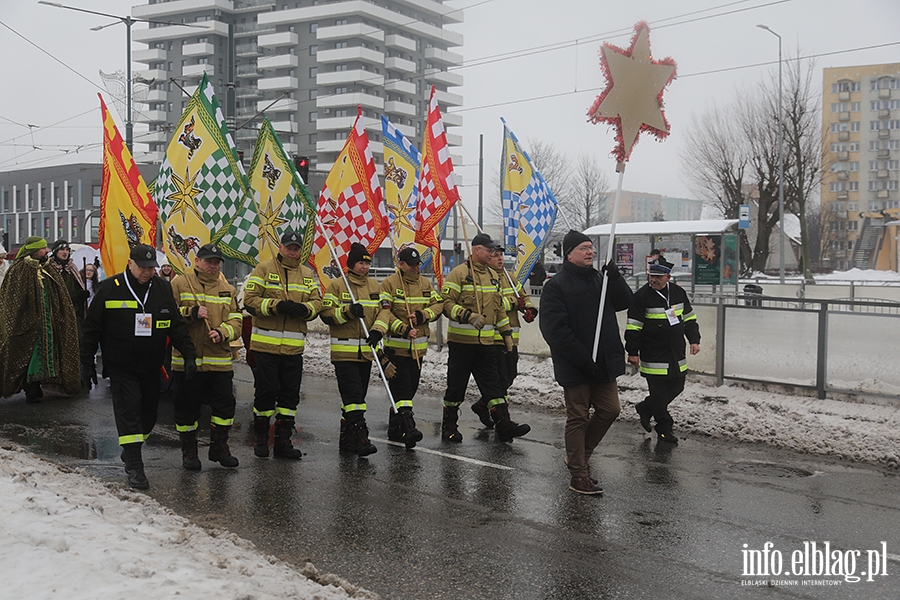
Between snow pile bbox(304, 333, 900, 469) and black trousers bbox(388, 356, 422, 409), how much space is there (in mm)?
2867

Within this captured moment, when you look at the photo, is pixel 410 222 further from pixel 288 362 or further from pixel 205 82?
pixel 288 362

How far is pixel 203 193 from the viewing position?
360 inches

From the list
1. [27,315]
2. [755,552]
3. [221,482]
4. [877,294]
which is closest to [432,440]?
[221,482]

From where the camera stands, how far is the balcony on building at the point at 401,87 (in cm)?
10199

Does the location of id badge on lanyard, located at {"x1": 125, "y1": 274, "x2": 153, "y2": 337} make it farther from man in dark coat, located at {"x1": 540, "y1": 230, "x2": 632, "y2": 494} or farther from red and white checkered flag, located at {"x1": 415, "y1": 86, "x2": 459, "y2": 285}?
red and white checkered flag, located at {"x1": 415, "y1": 86, "x2": 459, "y2": 285}

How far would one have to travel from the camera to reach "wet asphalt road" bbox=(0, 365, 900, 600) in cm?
498

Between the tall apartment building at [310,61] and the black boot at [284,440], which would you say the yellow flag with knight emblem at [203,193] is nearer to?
the black boot at [284,440]

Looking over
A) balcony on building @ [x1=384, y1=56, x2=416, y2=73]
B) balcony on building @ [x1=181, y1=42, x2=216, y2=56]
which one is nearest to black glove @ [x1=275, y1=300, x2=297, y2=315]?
balcony on building @ [x1=384, y1=56, x2=416, y2=73]

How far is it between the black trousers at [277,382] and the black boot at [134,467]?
1359 millimetres

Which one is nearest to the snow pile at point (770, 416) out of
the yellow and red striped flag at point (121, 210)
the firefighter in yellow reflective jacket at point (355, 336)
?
the firefighter in yellow reflective jacket at point (355, 336)

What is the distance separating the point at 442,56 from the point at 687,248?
8718 centimetres

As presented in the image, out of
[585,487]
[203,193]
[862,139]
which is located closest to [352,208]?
[203,193]

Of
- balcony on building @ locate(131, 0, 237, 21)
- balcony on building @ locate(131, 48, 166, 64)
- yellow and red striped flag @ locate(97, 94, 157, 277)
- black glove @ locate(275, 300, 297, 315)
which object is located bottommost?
black glove @ locate(275, 300, 297, 315)

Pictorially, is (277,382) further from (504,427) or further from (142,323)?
(504,427)
